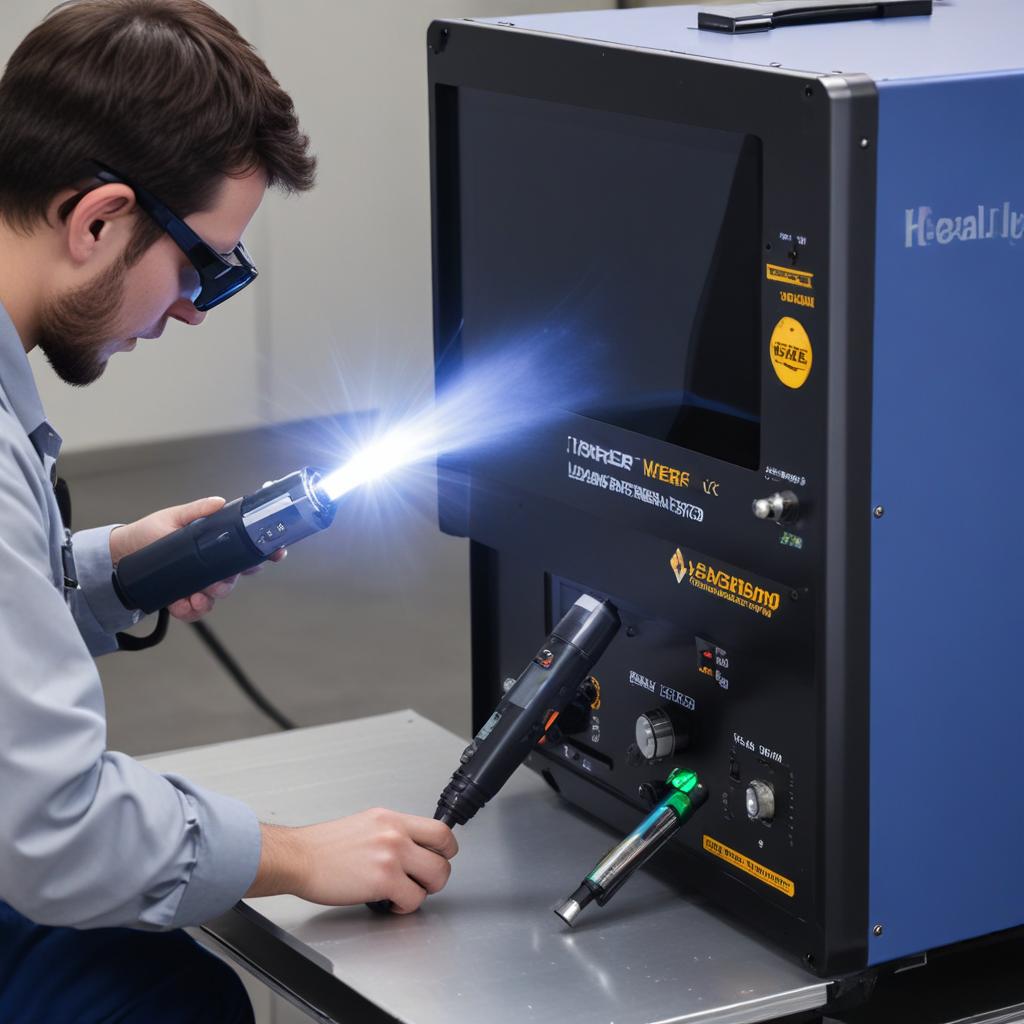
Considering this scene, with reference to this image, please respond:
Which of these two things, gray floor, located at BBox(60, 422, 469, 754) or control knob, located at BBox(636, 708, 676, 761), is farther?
gray floor, located at BBox(60, 422, 469, 754)

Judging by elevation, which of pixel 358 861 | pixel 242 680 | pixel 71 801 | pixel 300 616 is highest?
pixel 71 801

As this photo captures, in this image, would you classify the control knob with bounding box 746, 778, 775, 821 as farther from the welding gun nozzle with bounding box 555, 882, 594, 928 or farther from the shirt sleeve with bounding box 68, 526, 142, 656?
the shirt sleeve with bounding box 68, 526, 142, 656

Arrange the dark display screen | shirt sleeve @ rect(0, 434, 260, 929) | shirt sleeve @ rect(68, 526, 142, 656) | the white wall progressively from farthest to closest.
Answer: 1. the white wall
2. shirt sleeve @ rect(68, 526, 142, 656)
3. the dark display screen
4. shirt sleeve @ rect(0, 434, 260, 929)

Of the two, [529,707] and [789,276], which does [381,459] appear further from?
[789,276]

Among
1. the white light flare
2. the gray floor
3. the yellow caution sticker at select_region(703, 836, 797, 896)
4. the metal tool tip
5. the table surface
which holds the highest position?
the white light flare

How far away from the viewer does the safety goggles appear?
3.75 ft

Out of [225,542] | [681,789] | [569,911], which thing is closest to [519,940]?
[569,911]

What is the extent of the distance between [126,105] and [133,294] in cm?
13

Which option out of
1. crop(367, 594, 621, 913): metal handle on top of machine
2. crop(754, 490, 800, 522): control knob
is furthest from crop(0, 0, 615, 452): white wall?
crop(754, 490, 800, 522): control knob

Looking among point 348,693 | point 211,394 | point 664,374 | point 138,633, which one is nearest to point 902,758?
point 664,374

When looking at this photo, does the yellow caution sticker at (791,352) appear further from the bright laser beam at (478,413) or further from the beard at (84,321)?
the beard at (84,321)

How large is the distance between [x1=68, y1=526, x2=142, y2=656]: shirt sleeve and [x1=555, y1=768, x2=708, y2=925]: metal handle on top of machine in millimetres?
479

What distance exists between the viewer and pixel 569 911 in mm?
1176

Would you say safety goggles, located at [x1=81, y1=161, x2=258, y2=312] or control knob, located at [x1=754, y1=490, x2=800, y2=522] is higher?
safety goggles, located at [x1=81, y1=161, x2=258, y2=312]
